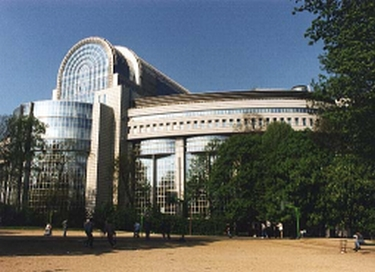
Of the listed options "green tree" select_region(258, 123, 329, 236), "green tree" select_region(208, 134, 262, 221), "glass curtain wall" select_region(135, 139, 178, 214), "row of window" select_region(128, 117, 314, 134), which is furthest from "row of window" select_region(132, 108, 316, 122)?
"green tree" select_region(258, 123, 329, 236)

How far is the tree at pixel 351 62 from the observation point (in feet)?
77.3

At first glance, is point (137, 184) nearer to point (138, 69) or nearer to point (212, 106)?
point (212, 106)

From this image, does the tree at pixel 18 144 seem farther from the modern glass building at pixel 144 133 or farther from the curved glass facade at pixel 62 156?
the modern glass building at pixel 144 133

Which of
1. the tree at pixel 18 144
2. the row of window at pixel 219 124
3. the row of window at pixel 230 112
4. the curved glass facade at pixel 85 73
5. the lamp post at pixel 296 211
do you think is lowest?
the lamp post at pixel 296 211

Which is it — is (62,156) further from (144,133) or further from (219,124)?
(219,124)

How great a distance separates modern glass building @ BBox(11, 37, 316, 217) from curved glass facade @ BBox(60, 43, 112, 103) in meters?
6.48

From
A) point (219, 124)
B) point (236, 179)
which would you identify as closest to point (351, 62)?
point (236, 179)

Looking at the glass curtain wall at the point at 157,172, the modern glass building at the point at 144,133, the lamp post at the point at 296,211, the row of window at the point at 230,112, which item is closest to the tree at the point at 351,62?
the lamp post at the point at 296,211

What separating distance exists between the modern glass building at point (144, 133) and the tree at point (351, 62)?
46421mm

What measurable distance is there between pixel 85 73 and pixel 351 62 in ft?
289

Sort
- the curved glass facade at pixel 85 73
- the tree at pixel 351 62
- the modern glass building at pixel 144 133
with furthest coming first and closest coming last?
the curved glass facade at pixel 85 73 < the modern glass building at pixel 144 133 < the tree at pixel 351 62

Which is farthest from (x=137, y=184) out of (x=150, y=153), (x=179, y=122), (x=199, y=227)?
(x=199, y=227)

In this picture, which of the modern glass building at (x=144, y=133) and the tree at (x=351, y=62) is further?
the modern glass building at (x=144, y=133)

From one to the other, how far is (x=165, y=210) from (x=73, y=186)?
2008 cm
